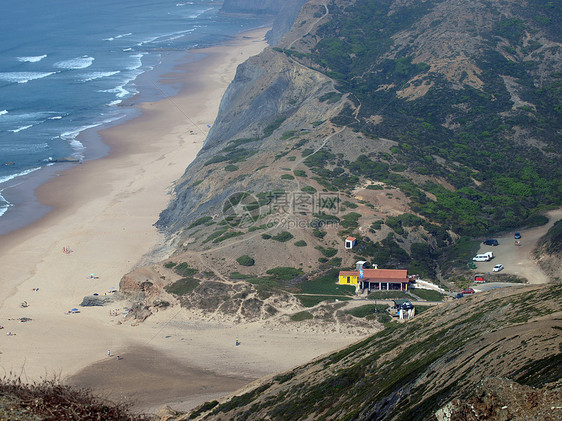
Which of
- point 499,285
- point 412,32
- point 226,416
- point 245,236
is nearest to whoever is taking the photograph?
point 226,416

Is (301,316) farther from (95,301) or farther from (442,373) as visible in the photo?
(442,373)

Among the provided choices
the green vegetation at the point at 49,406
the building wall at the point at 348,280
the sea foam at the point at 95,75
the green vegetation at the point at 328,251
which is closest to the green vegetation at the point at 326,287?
the building wall at the point at 348,280

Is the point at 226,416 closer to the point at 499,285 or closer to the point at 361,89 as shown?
the point at 499,285

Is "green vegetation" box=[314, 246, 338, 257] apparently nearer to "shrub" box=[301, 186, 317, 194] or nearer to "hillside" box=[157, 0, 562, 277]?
"hillside" box=[157, 0, 562, 277]

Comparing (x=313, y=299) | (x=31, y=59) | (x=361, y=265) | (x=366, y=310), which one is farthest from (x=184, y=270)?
(x=31, y=59)

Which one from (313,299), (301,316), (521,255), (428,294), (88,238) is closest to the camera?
(301,316)

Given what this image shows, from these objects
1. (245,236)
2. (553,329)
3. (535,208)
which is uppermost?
(553,329)

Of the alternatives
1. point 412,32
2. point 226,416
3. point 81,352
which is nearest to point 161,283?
point 81,352
